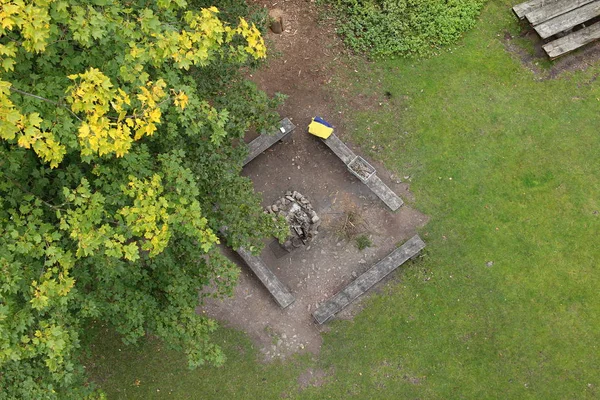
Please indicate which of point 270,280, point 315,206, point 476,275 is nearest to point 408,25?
point 315,206

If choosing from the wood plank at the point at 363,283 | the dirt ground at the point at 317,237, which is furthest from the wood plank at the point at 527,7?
the wood plank at the point at 363,283

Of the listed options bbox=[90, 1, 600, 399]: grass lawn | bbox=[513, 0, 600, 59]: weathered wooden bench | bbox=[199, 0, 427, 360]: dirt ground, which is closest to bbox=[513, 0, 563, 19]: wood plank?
bbox=[513, 0, 600, 59]: weathered wooden bench

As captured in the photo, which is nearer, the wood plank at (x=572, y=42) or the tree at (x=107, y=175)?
the tree at (x=107, y=175)

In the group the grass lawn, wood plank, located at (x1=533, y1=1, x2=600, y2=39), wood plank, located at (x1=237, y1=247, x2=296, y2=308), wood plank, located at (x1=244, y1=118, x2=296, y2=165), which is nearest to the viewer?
the grass lawn

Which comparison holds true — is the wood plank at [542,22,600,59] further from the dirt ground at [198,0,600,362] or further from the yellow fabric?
the yellow fabric

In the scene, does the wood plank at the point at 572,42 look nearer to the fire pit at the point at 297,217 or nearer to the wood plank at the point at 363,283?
the wood plank at the point at 363,283

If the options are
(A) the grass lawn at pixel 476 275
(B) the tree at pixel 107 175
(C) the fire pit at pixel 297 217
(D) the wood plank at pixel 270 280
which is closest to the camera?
(B) the tree at pixel 107 175

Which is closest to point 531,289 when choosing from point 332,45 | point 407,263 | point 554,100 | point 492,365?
point 492,365

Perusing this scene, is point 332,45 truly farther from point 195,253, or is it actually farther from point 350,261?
point 195,253
